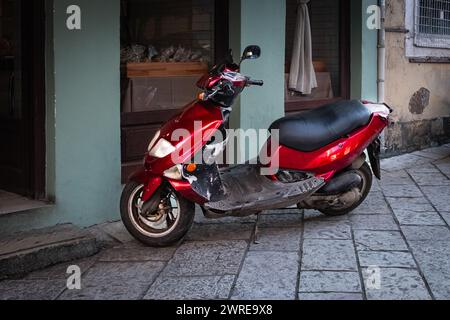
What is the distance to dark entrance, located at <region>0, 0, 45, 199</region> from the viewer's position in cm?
586

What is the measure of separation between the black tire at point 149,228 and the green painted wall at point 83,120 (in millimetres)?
657

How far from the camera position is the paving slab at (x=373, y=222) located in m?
6.14

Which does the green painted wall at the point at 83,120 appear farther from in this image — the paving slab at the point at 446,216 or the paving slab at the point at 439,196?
the paving slab at the point at 439,196

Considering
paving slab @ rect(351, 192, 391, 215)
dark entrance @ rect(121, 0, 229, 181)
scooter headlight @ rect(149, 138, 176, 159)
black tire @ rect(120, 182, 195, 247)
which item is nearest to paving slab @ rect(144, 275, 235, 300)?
black tire @ rect(120, 182, 195, 247)

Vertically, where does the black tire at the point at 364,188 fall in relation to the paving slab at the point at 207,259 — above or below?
above

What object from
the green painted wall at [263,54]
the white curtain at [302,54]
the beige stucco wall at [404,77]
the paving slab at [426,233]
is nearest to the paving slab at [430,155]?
the beige stucco wall at [404,77]

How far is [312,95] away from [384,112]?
9.27 ft

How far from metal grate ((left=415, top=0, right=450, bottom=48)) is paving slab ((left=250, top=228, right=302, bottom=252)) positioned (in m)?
A: 5.36

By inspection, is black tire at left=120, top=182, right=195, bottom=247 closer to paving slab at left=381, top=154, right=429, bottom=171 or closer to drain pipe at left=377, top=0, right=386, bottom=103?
paving slab at left=381, top=154, right=429, bottom=171

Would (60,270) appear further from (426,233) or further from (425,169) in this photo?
(425,169)

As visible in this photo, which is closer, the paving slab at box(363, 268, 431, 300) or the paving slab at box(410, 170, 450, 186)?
the paving slab at box(363, 268, 431, 300)

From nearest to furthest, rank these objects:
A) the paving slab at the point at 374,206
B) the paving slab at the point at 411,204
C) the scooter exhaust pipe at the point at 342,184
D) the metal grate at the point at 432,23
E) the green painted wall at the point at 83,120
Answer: the green painted wall at the point at 83,120 < the scooter exhaust pipe at the point at 342,184 < the paving slab at the point at 374,206 < the paving slab at the point at 411,204 < the metal grate at the point at 432,23

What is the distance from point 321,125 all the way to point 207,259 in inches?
63.0

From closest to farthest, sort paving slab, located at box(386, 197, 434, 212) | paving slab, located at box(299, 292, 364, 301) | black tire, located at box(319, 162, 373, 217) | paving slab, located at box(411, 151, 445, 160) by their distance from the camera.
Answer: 1. paving slab, located at box(299, 292, 364, 301)
2. black tire, located at box(319, 162, 373, 217)
3. paving slab, located at box(386, 197, 434, 212)
4. paving slab, located at box(411, 151, 445, 160)
